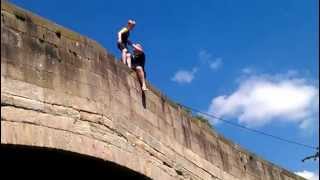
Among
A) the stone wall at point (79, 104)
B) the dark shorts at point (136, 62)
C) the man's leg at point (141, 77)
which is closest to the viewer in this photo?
the stone wall at point (79, 104)

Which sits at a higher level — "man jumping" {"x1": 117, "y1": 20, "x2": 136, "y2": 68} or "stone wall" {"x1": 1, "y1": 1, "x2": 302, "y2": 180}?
"man jumping" {"x1": 117, "y1": 20, "x2": 136, "y2": 68}

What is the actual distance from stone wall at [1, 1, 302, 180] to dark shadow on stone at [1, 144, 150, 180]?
9 cm

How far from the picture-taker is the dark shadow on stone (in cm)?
697

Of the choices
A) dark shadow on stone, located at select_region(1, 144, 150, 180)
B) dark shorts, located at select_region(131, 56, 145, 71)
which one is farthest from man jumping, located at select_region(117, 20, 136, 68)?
dark shadow on stone, located at select_region(1, 144, 150, 180)

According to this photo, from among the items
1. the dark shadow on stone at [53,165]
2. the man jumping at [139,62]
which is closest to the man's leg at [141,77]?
the man jumping at [139,62]

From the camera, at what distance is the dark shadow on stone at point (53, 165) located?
22.9ft

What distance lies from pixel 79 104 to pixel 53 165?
748 mm

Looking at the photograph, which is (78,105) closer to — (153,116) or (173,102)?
(153,116)

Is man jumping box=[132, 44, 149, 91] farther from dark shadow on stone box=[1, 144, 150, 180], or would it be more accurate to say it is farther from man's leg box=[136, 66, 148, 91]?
dark shadow on stone box=[1, 144, 150, 180]

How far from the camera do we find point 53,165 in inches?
301

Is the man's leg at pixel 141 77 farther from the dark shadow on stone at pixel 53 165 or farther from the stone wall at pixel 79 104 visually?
the dark shadow on stone at pixel 53 165

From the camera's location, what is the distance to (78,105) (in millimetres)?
7535

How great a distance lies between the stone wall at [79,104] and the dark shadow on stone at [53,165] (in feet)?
0.30

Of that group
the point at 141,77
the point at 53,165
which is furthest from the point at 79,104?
the point at 141,77
